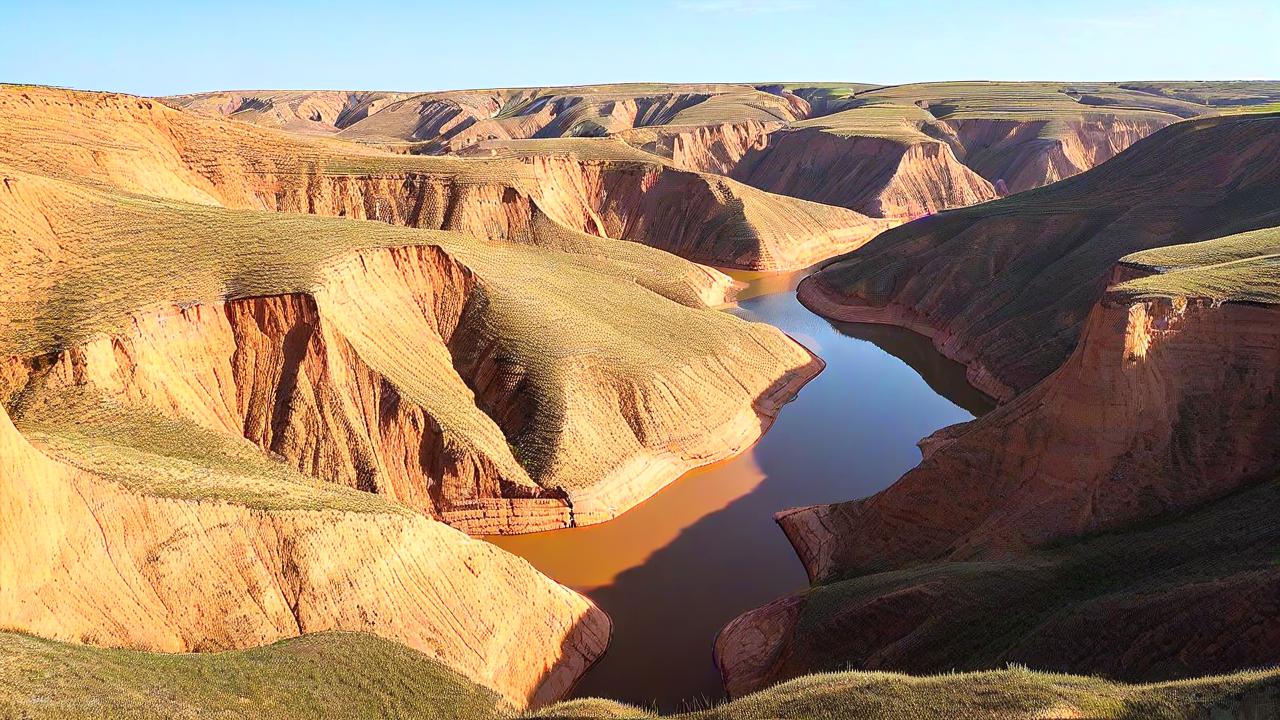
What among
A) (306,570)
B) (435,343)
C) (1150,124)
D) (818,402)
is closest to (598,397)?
(435,343)

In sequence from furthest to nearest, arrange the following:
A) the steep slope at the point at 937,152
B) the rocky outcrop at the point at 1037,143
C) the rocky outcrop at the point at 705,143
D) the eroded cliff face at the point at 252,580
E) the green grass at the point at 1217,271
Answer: the rocky outcrop at the point at 705,143
the rocky outcrop at the point at 1037,143
the steep slope at the point at 937,152
the green grass at the point at 1217,271
the eroded cliff face at the point at 252,580

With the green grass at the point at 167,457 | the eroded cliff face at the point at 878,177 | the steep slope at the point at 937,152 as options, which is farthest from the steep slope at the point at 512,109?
the green grass at the point at 167,457

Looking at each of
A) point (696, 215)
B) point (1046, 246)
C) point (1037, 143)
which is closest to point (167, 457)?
point (1046, 246)

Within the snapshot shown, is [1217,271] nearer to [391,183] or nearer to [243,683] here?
[243,683]

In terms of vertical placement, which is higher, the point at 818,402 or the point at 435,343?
the point at 435,343

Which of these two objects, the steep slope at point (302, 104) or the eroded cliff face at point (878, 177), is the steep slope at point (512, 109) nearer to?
the steep slope at point (302, 104)

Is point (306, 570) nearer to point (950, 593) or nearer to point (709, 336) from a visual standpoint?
point (950, 593)
